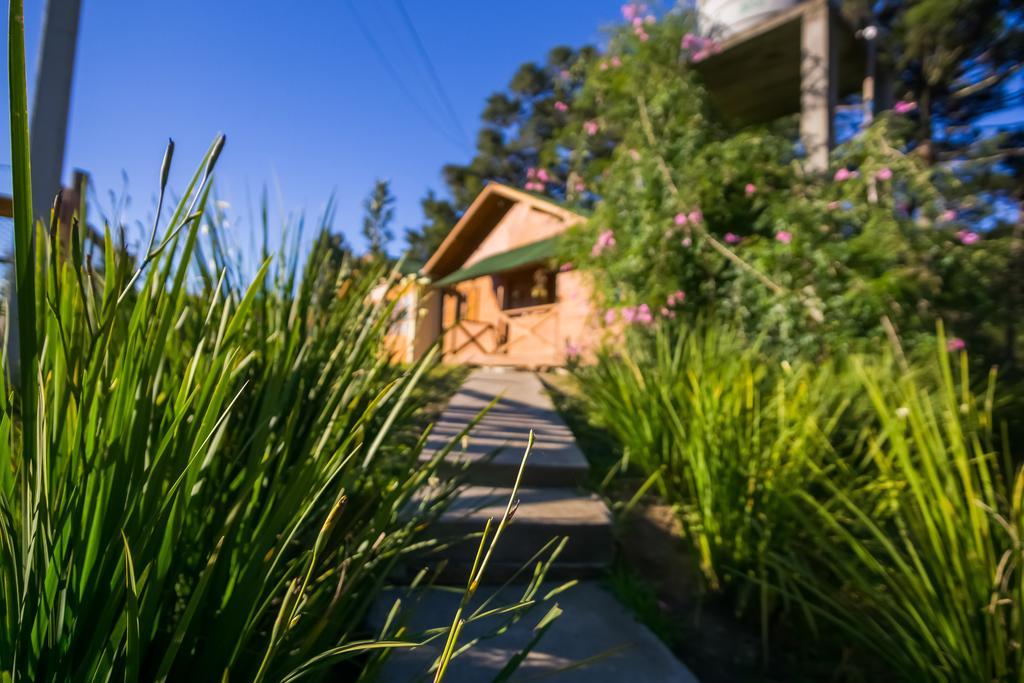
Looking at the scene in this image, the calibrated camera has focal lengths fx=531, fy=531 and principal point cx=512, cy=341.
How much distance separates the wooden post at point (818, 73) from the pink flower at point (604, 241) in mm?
2041

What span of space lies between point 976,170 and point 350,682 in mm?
10187

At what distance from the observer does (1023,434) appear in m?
3.29

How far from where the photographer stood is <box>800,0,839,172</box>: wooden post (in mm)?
5207

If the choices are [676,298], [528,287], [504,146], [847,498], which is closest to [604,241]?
[676,298]

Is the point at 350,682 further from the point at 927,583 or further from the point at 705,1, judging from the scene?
the point at 705,1

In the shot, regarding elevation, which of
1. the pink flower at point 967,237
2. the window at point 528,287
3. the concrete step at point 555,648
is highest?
the window at point 528,287

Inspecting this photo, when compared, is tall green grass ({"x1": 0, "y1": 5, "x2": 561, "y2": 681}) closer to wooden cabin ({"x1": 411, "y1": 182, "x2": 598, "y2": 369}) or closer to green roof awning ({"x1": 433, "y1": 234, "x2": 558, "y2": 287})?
wooden cabin ({"x1": 411, "y1": 182, "x2": 598, "y2": 369})

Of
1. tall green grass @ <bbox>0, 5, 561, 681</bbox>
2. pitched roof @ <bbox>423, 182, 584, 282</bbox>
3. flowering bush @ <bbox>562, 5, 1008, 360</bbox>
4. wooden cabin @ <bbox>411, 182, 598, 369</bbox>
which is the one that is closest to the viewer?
tall green grass @ <bbox>0, 5, 561, 681</bbox>

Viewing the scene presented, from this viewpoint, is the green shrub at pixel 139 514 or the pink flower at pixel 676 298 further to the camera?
the pink flower at pixel 676 298

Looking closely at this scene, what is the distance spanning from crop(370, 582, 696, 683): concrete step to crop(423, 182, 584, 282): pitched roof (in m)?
8.32

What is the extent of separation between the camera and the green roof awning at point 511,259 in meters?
8.86

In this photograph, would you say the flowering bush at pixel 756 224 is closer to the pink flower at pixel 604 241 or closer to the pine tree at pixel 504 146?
the pink flower at pixel 604 241

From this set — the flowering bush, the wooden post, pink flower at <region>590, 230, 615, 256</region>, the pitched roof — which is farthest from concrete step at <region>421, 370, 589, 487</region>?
the pitched roof

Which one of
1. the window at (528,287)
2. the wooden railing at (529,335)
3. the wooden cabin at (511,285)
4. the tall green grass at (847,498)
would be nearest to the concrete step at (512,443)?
the tall green grass at (847,498)
